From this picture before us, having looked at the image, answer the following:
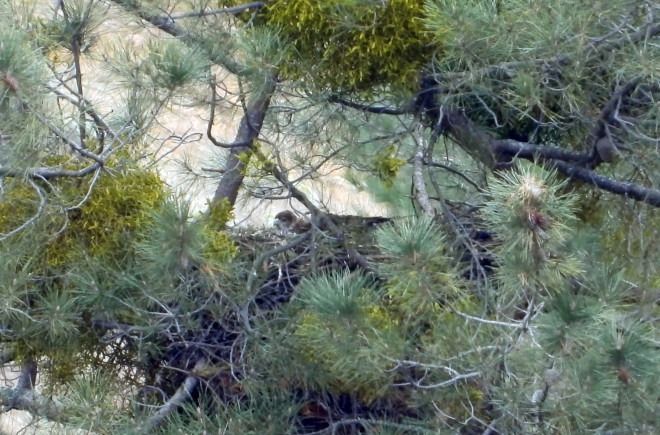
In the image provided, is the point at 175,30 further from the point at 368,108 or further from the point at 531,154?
the point at 531,154

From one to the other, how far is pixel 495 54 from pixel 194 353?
866 millimetres

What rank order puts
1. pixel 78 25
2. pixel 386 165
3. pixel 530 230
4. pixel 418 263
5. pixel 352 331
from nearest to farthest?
pixel 530 230
pixel 418 263
pixel 352 331
pixel 78 25
pixel 386 165

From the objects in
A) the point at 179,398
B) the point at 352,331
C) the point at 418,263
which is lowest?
the point at 179,398

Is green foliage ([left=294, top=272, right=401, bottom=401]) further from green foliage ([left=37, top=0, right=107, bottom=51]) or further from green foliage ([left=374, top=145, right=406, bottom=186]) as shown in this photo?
green foliage ([left=37, top=0, right=107, bottom=51])

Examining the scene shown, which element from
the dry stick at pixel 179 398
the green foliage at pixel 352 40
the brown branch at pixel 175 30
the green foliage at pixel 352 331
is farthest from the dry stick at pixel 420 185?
the dry stick at pixel 179 398

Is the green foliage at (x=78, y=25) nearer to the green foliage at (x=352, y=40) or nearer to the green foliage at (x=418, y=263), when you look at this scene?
the green foliage at (x=352, y=40)

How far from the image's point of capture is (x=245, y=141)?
2.09m

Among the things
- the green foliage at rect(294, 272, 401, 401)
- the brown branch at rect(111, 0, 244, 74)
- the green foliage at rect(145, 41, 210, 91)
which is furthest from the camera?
the brown branch at rect(111, 0, 244, 74)

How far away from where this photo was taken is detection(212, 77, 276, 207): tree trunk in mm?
1841

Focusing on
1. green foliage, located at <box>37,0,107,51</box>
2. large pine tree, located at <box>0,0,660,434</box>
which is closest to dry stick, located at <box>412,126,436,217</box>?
large pine tree, located at <box>0,0,660,434</box>

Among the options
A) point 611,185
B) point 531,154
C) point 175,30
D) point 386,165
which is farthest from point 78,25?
point 611,185

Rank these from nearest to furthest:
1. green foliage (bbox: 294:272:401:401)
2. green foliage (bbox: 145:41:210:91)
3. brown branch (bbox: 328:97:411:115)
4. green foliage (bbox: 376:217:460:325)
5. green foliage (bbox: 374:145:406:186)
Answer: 1. green foliage (bbox: 376:217:460:325)
2. green foliage (bbox: 294:272:401:401)
3. green foliage (bbox: 145:41:210:91)
4. green foliage (bbox: 374:145:406:186)
5. brown branch (bbox: 328:97:411:115)

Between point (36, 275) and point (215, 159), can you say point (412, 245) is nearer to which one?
point (36, 275)

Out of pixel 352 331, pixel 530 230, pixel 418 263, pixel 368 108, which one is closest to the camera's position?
pixel 530 230
